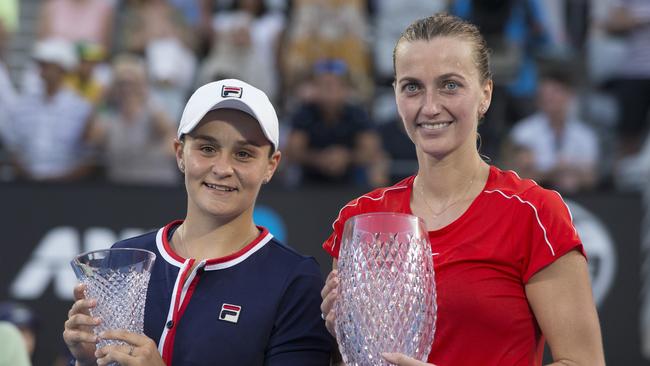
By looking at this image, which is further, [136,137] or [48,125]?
[48,125]

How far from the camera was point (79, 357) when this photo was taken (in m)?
2.85

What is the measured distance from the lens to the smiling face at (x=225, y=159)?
10.0ft

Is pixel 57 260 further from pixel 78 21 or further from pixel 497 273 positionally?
pixel 497 273

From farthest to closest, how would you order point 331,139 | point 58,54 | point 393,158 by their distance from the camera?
point 58,54 → point 393,158 → point 331,139

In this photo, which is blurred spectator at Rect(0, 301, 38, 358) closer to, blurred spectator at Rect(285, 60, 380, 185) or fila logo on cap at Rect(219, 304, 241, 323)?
blurred spectator at Rect(285, 60, 380, 185)

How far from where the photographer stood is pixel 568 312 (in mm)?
2701

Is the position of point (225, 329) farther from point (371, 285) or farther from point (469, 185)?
point (469, 185)

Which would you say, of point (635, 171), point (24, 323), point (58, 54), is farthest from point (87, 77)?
point (635, 171)

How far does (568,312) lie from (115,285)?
113 centimetres

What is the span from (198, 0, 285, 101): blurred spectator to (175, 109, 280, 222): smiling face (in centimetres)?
495

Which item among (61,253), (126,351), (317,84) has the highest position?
(317,84)

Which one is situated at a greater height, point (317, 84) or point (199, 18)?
point (199, 18)

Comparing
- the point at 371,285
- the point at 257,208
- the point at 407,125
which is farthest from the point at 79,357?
the point at 257,208

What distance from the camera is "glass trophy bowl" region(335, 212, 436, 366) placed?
262cm
